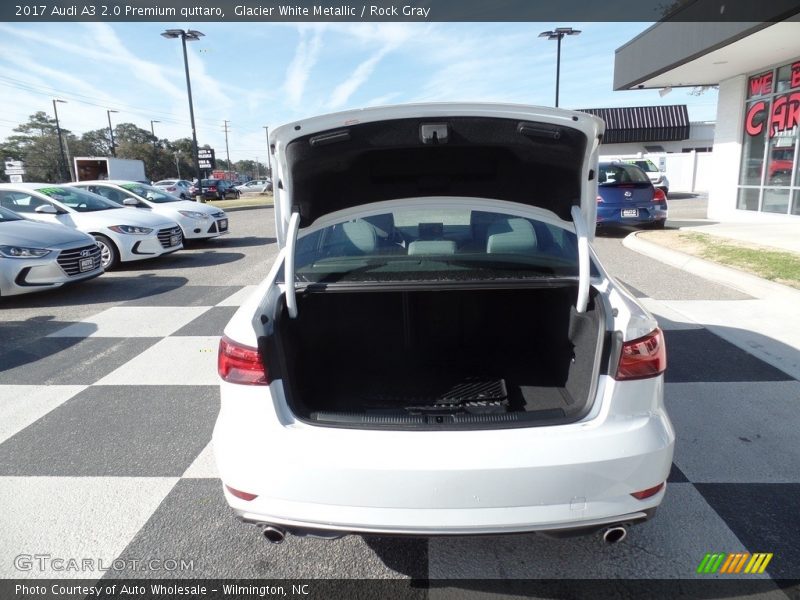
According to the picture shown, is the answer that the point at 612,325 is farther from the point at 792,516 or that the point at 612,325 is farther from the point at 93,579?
the point at 93,579

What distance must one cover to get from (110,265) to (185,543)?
26.8 ft

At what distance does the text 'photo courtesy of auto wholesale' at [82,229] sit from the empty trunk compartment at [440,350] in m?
5.84

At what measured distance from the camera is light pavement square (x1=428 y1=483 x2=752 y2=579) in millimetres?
2133

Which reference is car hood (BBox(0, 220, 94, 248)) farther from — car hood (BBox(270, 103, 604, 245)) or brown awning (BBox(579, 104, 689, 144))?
brown awning (BBox(579, 104, 689, 144))

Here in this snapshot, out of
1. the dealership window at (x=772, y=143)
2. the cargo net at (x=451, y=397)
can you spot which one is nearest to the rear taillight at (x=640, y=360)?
the cargo net at (x=451, y=397)

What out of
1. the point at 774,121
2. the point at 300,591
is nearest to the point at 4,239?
the point at 300,591

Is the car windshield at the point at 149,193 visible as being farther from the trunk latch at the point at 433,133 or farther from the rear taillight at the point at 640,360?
the rear taillight at the point at 640,360

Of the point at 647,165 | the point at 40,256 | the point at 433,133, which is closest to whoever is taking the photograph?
the point at 433,133

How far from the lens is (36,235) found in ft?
23.2

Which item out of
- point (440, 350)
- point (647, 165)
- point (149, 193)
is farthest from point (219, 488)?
point (647, 165)

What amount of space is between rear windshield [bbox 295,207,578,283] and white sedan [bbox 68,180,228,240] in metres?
9.42

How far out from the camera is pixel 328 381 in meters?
2.73

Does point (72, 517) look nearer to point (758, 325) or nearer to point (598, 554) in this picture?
point (598, 554)

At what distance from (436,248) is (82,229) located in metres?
8.37
